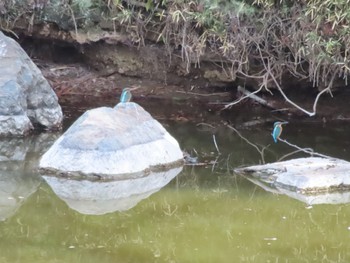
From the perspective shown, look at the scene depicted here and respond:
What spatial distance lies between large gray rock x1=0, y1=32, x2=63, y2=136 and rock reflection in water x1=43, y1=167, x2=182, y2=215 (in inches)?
60.1

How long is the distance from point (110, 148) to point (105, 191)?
47cm

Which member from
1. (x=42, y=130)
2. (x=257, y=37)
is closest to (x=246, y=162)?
(x=257, y=37)

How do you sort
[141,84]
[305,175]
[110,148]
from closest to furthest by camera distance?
[305,175] < [110,148] < [141,84]

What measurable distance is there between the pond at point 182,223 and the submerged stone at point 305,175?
0.16 metres

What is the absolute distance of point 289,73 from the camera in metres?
8.07

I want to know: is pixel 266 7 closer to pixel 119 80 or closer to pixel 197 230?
pixel 119 80

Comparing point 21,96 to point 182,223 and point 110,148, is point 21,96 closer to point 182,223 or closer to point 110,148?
point 110,148

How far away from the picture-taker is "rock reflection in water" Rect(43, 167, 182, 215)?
513 cm

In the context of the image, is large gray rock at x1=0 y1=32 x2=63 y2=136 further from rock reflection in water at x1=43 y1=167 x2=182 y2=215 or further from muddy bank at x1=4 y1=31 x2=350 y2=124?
rock reflection in water at x1=43 y1=167 x2=182 y2=215

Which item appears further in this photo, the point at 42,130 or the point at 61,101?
the point at 61,101

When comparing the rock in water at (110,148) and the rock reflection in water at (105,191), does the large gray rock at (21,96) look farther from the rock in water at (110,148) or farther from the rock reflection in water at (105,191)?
the rock reflection in water at (105,191)

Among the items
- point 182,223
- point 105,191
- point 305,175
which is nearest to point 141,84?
point 105,191

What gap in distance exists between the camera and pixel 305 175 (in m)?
5.59

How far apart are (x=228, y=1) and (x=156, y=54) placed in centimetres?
145
